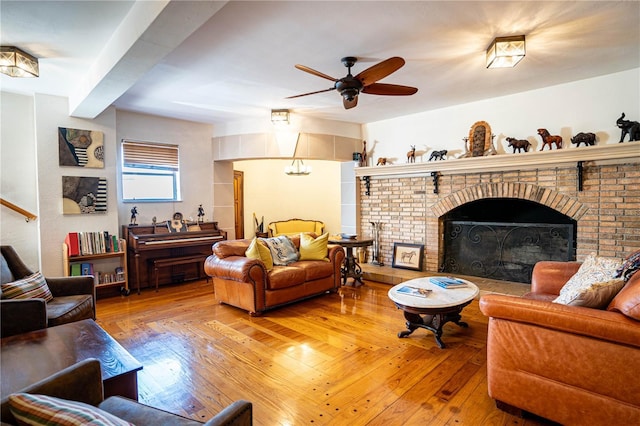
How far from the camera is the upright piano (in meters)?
4.50

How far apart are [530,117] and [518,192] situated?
3.13 feet

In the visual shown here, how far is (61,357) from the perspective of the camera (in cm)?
160

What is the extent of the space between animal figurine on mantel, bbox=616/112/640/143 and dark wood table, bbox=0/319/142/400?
4779mm

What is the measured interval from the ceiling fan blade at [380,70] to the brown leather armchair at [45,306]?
284 cm

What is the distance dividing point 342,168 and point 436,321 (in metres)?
3.57

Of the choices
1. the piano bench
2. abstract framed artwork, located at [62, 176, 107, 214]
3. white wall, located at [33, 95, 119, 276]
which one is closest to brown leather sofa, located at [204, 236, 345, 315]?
the piano bench

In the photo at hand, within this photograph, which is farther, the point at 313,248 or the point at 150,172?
the point at 150,172

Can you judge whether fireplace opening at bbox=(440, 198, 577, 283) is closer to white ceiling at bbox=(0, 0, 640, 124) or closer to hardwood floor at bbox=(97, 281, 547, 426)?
hardwood floor at bbox=(97, 281, 547, 426)

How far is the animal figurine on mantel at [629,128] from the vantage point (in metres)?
3.35

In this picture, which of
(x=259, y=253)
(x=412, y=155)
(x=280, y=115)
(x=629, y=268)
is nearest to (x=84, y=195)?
(x=259, y=253)

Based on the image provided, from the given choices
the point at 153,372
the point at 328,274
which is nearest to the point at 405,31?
the point at 328,274

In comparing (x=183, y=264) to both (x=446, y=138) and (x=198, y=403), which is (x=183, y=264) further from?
(x=446, y=138)

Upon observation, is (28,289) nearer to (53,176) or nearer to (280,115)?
(53,176)

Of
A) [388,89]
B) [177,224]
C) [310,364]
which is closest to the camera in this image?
[310,364]
